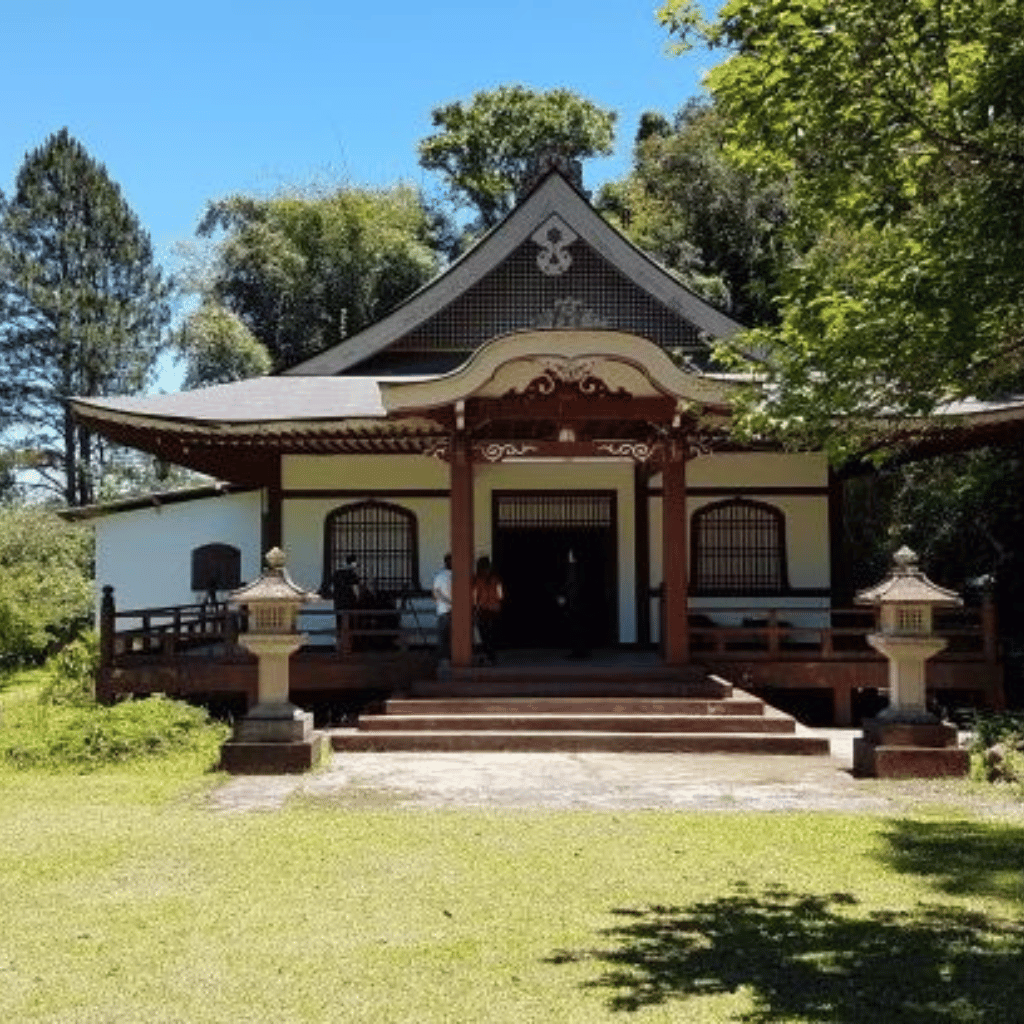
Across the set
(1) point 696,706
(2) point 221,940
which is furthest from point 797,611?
(2) point 221,940

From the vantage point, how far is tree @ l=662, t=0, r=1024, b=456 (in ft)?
15.7

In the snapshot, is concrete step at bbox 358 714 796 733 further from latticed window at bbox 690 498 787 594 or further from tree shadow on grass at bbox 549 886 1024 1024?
tree shadow on grass at bbox 549 886 1024 1024

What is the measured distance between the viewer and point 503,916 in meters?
6.28

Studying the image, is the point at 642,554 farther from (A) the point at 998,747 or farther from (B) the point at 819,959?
(B) the point at 819,959

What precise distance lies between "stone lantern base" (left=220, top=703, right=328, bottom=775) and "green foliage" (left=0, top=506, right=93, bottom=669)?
1224 cm

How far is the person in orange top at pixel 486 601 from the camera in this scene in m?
15.2

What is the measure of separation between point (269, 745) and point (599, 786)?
2.96 metres

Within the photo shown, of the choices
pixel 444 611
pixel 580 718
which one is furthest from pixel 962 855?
pixel 444 611

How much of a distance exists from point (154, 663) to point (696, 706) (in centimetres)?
656

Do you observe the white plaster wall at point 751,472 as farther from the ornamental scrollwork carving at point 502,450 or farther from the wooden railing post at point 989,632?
the ornamental scrollwork carving at point 502,450

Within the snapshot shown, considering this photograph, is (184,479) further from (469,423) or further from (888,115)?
(888,115)

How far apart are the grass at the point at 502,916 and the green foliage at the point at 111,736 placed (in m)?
2.53

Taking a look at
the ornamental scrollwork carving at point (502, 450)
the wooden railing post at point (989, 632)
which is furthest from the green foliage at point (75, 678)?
the wooden railing post at point (989, 632)

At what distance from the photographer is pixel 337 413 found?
1580 centimetres
